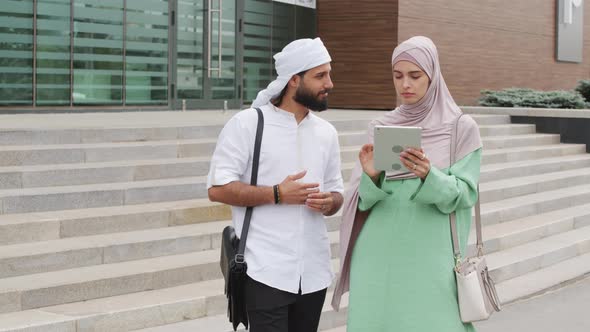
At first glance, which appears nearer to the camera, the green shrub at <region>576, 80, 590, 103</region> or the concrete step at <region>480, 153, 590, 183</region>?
the concrete step at <region>480, 153, 590, 183</region>

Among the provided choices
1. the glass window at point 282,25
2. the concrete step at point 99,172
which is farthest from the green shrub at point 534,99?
the concrete step at point 99,172

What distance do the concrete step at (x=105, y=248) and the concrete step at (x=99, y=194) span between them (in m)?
0.50

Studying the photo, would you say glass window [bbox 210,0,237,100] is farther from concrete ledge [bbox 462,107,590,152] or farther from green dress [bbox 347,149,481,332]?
green dress [bbox 347,149,481,332]

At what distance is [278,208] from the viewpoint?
395 cm

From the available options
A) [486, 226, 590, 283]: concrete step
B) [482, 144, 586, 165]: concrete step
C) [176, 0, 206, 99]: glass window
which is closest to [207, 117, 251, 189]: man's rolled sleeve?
[486, 226, 590, 283]: concrete step

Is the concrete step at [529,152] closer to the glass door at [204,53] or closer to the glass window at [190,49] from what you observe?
the glass door at [204,53]

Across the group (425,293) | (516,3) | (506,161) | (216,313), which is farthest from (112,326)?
(516,3)

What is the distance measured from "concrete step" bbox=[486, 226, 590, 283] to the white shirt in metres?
5.50

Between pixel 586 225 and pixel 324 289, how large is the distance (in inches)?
364

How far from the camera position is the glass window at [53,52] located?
576 inches

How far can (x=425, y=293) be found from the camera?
3783 mm

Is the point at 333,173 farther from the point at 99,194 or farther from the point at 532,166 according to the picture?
the point at 532,166

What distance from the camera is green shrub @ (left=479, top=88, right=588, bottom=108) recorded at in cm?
1959

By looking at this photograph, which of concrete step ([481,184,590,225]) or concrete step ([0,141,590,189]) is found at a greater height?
concrete step ([0,141,590,189])
